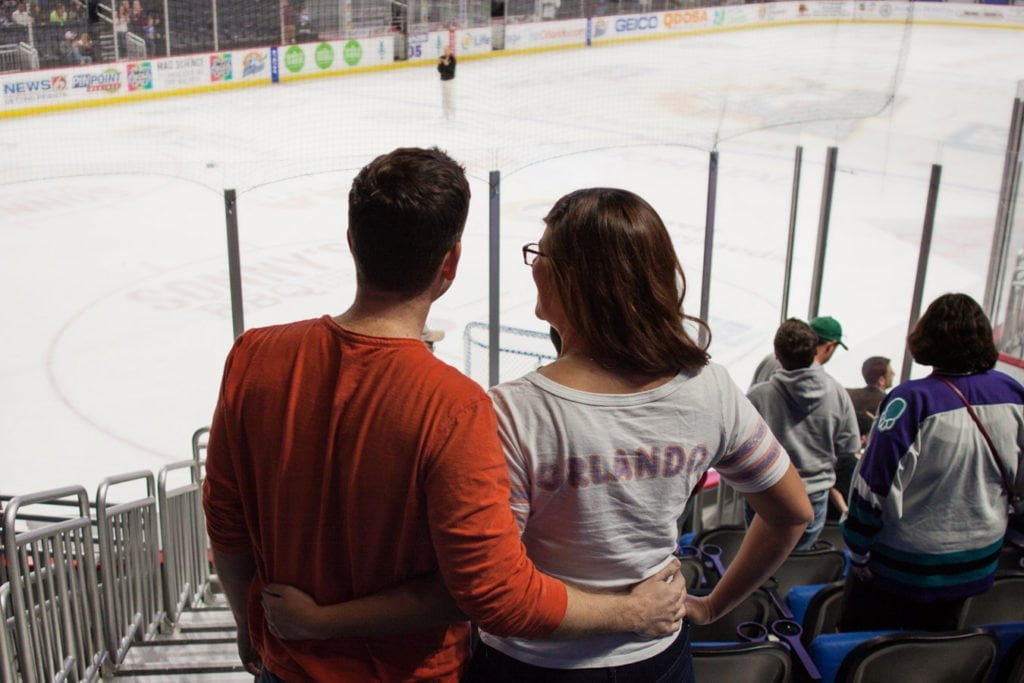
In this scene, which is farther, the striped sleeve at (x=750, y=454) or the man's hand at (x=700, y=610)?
the man's hand at (x=700, y=610)

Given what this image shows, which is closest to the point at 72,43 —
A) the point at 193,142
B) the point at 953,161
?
the point at 193,142

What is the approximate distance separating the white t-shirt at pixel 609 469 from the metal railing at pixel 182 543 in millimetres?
2078

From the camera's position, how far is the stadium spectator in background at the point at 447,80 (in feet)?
20.6

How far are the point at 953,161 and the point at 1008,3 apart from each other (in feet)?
19.4

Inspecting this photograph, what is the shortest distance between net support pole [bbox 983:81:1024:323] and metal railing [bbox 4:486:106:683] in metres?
4.06

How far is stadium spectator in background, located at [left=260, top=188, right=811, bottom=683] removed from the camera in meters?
1.01

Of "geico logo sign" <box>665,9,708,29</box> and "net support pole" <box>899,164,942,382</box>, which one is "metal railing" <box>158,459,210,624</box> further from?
"geico logo sign" <box>665,9,708,29</box>

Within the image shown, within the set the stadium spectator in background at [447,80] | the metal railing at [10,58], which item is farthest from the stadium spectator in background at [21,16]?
the stadium spectator in background at [447,80]

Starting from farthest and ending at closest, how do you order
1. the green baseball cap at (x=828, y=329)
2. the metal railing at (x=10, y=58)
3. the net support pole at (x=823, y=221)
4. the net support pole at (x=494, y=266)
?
the metal railing at (x=10, y=58), the net support pole at (x=823, y=221), the net support pole at (x=494, y=266), the green baseball cap at (x=828, y=329)

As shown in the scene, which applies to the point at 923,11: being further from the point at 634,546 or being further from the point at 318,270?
the point at 634,546

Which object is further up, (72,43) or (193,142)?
(72,43)

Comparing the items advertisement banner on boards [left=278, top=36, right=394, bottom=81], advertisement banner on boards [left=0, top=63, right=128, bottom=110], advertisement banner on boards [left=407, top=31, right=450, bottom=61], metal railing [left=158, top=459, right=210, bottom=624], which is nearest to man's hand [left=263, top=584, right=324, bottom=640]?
metal railing [left=158, top=459, right=210, bottom=624]

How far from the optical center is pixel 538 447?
1006 mm

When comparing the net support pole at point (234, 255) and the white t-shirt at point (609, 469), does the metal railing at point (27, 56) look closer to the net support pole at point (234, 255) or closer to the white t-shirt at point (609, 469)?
the net support pole at point (234, 255)
